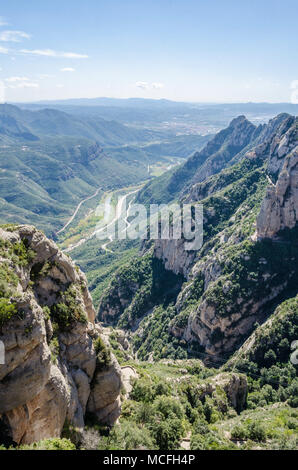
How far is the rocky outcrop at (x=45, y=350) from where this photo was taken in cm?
2492

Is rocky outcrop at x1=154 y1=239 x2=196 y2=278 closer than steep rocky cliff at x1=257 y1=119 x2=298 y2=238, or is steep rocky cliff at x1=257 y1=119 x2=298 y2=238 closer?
steep rocky cliff at x1=257 y1=119 x2=298 y2=238

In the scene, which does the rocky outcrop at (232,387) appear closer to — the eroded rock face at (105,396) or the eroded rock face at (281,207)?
the eroded rock face at (105,396)

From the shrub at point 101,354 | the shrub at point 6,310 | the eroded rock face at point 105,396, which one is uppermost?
the shrub at point 6,310

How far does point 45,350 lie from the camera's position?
27.3m

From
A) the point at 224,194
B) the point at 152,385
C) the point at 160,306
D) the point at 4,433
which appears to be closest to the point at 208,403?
the point at 152,385

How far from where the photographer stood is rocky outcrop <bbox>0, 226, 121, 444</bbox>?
24.9 metres

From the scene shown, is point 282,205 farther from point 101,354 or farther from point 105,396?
point 105,396

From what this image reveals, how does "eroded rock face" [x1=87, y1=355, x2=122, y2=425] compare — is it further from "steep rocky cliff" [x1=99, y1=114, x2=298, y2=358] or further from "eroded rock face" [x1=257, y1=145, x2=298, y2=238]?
"eroded rock face" [x1=257, y1=145, x2=298, y2=238]

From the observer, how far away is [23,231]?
112ft

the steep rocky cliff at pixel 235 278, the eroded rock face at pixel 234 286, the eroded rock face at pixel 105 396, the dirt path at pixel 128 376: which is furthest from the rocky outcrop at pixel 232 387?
the eroded rock face at pixel 105 396

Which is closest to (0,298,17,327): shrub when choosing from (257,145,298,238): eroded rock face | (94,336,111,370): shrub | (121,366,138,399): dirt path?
(94,336,111,370): shrub

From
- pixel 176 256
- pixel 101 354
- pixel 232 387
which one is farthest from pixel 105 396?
pixel 176 256
